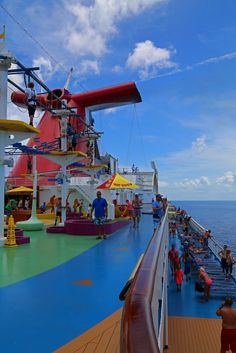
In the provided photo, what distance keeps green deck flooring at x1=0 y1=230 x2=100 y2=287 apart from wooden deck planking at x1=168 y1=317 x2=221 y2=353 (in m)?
2.46

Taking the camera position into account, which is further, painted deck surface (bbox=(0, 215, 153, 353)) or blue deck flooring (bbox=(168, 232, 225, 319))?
blue deck flooring (bbox=(168, 232, 225, 319))

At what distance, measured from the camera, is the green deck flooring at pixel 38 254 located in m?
5.63

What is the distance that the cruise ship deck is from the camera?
124 inches

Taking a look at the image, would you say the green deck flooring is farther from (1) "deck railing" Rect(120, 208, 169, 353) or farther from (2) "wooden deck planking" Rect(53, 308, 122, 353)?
(1) "deck railing" Rect(120, 208, 169, 353)

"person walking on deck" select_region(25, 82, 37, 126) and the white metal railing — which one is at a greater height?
"person walking on deck" select_region(25, 82, 37, 126)

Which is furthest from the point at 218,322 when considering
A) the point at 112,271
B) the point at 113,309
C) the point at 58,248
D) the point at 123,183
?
the point at 123,183

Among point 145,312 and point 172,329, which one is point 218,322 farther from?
point 145,312

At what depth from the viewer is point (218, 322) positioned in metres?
5.41

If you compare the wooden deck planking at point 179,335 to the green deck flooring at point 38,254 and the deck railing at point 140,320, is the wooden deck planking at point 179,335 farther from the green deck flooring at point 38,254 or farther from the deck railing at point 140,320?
the green deck flooring at point 38,254

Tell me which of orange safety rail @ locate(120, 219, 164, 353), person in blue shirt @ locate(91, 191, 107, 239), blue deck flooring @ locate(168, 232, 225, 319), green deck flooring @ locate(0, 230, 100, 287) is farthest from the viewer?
person in blue shirt @ locate(91, 191, 107, 239)

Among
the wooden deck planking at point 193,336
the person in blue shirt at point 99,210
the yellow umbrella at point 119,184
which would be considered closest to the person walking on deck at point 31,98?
the person in blue shirt at point 99,210

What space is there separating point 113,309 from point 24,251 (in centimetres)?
440

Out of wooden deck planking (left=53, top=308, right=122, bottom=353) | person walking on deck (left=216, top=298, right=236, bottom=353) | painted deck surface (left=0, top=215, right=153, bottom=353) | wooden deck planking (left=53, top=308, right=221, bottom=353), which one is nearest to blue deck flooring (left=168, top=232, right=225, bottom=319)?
wooden deck planking (left=53, top=308, right=221, bottom=353)

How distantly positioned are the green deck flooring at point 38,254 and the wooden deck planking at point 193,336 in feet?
8.06
